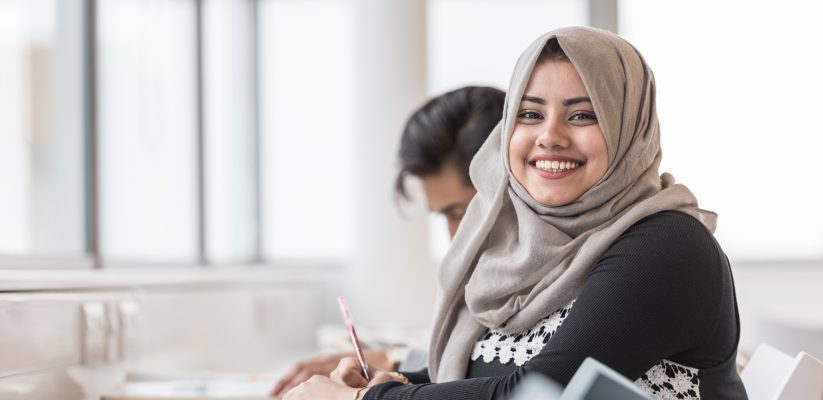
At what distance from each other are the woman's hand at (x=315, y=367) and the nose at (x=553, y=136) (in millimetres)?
770

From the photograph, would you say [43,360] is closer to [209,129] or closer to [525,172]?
[525,172]

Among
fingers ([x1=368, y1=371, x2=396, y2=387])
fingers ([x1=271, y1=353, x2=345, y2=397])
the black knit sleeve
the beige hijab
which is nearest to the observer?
the black knit sleeve

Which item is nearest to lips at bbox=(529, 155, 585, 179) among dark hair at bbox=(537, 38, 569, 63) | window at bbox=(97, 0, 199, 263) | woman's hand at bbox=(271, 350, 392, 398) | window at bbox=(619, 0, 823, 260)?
dark hair at bbox=(537, 38, 569, 63)

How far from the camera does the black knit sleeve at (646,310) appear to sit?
1301mm

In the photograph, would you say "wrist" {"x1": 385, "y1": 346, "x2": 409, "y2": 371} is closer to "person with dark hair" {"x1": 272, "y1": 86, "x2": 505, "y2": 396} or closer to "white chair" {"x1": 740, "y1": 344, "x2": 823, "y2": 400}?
"person with dark hair" {"x1": 272, "y1": 86, "x2": 505, "y2": 396}

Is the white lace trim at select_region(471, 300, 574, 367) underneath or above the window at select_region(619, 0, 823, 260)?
underneath

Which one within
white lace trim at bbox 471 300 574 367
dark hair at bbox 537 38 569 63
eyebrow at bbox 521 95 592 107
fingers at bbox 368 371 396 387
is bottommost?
fingers at bbox 368 371 396 387

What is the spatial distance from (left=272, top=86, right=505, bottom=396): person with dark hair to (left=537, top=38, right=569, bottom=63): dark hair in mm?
846

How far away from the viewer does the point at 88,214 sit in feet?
8.42

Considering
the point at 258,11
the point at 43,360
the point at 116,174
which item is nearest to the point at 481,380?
the point at 43,360

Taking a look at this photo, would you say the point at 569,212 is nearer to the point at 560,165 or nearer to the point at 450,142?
the point at 560,165

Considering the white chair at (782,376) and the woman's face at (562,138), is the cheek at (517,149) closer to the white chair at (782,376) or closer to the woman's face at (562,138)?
the woman's face at (562,138)

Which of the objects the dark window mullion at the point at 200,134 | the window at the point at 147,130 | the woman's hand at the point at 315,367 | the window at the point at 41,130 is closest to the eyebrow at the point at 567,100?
the woman's hand at the point at 315,367

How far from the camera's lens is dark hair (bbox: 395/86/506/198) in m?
2.38
